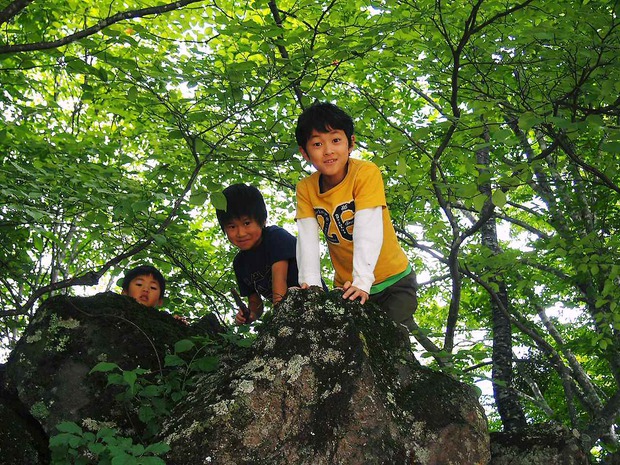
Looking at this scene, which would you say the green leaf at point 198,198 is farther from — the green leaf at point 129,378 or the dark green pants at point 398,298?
the dark green pants at point 398,298

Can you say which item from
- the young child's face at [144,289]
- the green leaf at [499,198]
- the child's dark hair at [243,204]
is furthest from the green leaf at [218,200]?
the young child's face at [144,289]

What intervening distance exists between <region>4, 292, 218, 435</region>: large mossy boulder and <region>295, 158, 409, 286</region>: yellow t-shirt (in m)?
1.27

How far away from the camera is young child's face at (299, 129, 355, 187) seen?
Result: 3.45 meters

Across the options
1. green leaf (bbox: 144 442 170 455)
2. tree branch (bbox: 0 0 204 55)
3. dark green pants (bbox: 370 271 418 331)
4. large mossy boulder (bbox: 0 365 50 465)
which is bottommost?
green leaf (bbox: 144 442 170 455)

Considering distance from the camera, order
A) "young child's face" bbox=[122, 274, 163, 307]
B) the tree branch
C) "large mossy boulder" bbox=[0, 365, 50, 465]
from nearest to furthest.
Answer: "large mossy boulder" bbox=[0, 365, 50, 465] < the tree branch < "young child's face" bbox=[122, 274, 163, 307]

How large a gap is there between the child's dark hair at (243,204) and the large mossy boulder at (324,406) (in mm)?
1547

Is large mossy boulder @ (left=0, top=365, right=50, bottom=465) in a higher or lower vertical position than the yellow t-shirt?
lower

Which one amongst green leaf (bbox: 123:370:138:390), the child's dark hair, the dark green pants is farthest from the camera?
the child's dark hair

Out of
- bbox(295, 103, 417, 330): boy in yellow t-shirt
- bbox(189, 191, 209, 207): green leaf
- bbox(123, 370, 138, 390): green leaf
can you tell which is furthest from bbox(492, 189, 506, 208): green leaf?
bbox(123, 370, 138, 390): green leaf

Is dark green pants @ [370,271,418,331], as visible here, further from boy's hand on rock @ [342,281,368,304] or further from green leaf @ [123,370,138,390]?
green leaf @ [123,370,138,390]

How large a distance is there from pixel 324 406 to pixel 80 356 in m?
1.62

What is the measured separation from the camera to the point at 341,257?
149 inches

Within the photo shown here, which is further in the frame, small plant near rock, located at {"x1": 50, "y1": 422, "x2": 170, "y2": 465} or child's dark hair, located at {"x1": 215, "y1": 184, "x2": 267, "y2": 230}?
child's dark hair, located at {"x1": 215, "y1": 184, "x2": 267, "y2": 230}

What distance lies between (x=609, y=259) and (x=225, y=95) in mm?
5197
